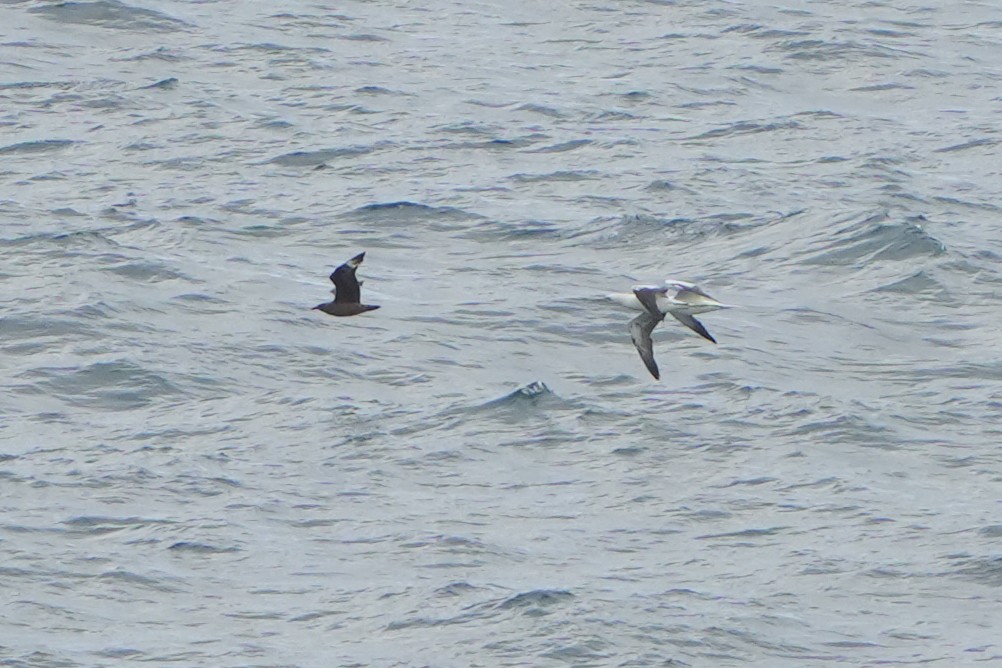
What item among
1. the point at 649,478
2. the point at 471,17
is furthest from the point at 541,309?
the point at 471,17

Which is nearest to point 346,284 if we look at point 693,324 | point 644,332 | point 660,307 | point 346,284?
point 346,284

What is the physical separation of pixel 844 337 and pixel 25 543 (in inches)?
386

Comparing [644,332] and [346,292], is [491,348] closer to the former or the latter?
[346,292]

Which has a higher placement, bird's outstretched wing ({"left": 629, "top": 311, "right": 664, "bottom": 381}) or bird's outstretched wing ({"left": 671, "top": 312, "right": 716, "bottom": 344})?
bird's outstretched wing ({"left": 671, "top": 312, "right": 716, "bottom": 344})

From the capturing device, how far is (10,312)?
2698 centimetres

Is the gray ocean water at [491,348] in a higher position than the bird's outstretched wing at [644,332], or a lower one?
lower

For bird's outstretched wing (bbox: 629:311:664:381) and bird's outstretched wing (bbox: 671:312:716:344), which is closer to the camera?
bird's outstretched wing (bbox: 671:312:716:344)

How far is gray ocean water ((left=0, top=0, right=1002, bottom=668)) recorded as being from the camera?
2062 cm

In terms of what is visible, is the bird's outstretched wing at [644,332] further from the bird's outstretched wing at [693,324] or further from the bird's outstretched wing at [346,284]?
the bird's outstretched wing at [346,284]

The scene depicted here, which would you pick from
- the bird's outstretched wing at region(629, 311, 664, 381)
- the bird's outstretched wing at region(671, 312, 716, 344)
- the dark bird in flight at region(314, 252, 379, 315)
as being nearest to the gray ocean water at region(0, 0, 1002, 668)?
the bird's outstretched wing at region(629, 311, 664, 381)

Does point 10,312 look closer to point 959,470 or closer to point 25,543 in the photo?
point 25,543

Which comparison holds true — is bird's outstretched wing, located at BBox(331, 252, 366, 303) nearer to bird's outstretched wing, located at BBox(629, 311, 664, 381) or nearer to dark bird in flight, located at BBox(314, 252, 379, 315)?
dark bird in flight, located at BBox(314, 252, 379, 315)

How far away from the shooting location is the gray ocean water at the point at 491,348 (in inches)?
812

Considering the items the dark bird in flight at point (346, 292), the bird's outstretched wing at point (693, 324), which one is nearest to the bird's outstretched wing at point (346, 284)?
the dark bird in flight at point (346, 292)
